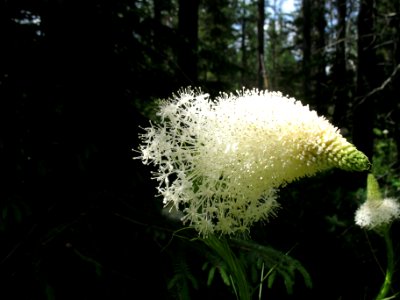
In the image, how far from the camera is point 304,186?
20.2ft

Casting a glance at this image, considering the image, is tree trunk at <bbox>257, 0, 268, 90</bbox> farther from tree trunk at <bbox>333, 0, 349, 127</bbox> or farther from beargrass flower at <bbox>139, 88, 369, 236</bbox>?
tree trunk at <bbox>333, 0, 349, 127</bbox>

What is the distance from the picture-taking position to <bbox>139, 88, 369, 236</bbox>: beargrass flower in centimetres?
175

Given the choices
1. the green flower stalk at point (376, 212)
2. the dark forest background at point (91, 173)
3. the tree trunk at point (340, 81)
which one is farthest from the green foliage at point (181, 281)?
the tree trunk at point (340, 81)

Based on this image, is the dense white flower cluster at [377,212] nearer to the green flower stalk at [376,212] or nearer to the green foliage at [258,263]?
the green flower stalk at [376,212]

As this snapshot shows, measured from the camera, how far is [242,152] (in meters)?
1.85

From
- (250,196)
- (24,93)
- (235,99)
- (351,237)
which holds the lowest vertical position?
(351,237)

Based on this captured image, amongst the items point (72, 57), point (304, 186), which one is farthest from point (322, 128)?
point (304, 186)

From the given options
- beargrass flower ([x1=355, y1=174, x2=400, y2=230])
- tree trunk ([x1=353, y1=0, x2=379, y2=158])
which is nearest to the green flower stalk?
beargrass flower ([x1=355, y1=174, x2=400, y2=230])

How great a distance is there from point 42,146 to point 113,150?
0.67 m

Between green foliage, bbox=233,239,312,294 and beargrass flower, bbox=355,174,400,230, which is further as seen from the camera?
beargrass flower, bbox=355,174,400,230

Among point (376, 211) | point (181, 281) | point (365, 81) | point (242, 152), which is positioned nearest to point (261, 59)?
point (376, 211)

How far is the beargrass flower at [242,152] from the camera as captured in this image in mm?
1747

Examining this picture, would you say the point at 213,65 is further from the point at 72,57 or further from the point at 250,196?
the point at 250,196

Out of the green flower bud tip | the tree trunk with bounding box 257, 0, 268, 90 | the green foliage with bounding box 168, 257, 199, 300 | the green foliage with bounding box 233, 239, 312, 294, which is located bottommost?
the green foliage with bounding box 168, 257, 199, 300
